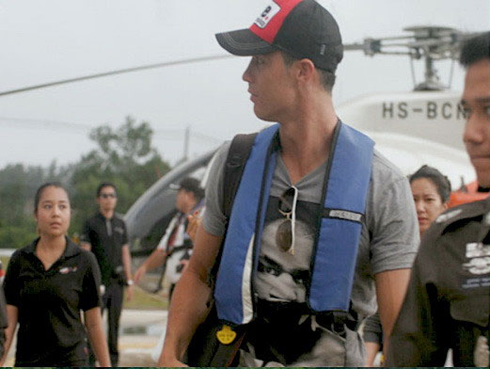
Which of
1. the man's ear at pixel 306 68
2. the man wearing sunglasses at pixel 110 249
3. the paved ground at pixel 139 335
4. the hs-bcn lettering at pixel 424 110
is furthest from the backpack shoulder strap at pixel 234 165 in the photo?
the paved ground at pixel 139 335

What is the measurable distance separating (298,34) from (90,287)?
1.72 metres

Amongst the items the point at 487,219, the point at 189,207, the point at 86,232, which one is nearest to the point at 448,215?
the point at 487,219

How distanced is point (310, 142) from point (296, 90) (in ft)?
0.35

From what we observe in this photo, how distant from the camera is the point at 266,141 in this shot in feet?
7.29

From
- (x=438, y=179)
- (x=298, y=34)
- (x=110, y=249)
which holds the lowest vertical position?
(x=110, y=249)

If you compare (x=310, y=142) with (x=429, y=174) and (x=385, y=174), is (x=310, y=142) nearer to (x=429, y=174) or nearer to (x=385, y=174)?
(x=385, y=174)

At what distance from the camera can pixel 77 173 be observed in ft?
12.5

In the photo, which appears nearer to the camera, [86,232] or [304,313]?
[304,313]

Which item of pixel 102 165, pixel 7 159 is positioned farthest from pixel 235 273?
pixel 102 165

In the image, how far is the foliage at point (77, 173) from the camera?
9.62 ft

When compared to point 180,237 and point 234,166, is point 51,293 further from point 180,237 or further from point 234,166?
point 180,237

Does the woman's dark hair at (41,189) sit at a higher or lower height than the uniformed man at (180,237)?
higher

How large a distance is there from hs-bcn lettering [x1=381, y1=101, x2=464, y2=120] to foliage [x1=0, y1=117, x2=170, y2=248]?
0.64 metres

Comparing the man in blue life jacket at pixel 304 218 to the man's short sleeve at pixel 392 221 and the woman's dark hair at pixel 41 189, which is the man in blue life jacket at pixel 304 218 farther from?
the woman's dark hair at pixel 41 189
